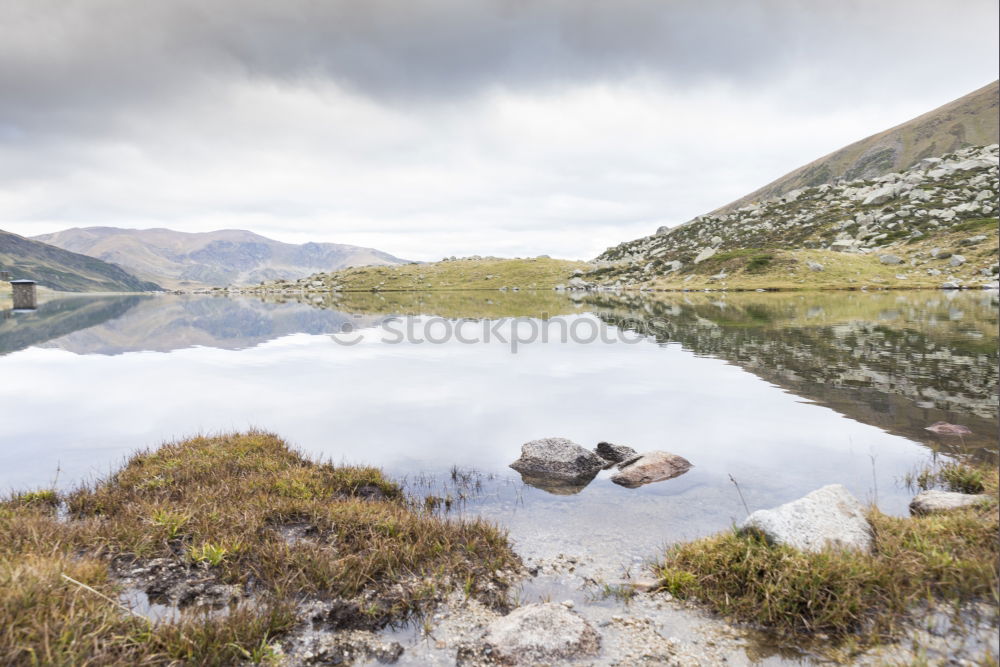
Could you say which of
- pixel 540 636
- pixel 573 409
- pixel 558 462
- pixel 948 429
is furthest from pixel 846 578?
pixel 573 409

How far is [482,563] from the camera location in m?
8.72

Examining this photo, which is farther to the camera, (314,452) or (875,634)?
(314,452)

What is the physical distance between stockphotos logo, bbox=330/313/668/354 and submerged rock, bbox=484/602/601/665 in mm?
29460

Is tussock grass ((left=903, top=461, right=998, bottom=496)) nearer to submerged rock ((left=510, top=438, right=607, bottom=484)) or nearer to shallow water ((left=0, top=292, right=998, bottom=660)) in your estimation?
shallow water ((left=0, top=292, right=998, bottom=660))

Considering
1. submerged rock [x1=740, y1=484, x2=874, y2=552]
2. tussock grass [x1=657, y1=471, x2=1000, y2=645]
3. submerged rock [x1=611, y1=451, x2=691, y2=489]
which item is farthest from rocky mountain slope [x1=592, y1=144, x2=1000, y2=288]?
tussock grass [x1=657, y1=471, x2=1000, y2=645]

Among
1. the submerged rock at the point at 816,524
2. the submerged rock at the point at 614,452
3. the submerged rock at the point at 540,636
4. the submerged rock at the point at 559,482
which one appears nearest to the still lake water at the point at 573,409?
the submerged rock at the point at 559,482

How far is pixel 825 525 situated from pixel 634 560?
327cm

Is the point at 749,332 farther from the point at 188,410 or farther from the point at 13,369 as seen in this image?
the point at 13,369

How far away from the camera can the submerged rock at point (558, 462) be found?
13.2m

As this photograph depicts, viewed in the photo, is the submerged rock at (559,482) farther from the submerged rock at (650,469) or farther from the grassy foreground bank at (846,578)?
the grassy foreground bank at (846,578)

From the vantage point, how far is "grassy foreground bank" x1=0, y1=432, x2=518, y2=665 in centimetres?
584

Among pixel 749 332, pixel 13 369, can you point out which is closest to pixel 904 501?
pixel 749 332

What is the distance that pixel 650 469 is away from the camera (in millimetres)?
12992

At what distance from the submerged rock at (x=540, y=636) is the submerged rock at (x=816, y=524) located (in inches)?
139
